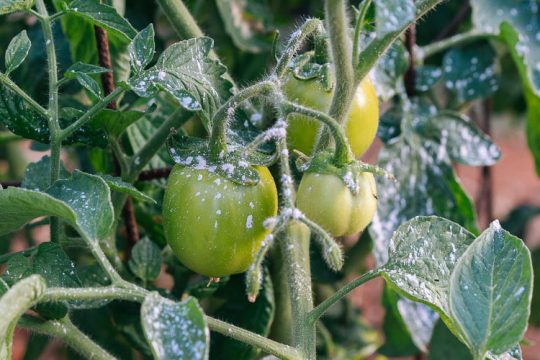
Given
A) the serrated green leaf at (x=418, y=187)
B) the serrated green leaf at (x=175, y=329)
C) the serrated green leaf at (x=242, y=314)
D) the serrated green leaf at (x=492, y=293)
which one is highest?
the serrated green leaf at (x=175, y=329)

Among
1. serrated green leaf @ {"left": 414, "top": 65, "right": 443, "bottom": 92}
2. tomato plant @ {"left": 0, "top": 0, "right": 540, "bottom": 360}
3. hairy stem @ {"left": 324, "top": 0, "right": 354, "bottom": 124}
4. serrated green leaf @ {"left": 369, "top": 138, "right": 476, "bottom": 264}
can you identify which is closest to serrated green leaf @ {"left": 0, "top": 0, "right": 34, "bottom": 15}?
tomato plant @ {"left": 0, "top": 0, "right": 540, "bottom": 360}

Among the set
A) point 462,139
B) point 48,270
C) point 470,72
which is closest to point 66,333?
point 48,270

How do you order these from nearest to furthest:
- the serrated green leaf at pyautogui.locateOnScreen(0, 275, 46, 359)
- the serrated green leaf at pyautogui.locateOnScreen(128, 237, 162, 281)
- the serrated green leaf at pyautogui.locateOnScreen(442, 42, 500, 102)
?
the serrated green leaf at pyautogui.locateOnScreen(0, 275, 46, 359)
the serrated green leaf at pyautogui.locateOnScreen(128, 237, 162, 281)
the serrated green leaf at pyautogui.locateOnScreen(442, 42, 500, 102)

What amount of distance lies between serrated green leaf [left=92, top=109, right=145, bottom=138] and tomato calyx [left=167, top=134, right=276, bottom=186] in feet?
0.24

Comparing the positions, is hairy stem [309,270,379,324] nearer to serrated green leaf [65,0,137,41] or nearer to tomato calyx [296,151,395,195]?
tomato calyx [296,151,395,195]

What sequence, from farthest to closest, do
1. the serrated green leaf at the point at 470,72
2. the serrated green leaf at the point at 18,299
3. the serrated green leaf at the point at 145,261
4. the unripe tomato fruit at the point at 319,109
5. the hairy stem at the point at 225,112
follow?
1. the serrated green leaf at the point at 470,72
2. the serrated green leaf at the point at 145,261
3. the unripe tomato fruit at the point at 319,109
4. the hairy stem at the point at 225,112
5. the serrated green leaf at the point at 18,299

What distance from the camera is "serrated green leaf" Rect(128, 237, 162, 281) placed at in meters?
0.74

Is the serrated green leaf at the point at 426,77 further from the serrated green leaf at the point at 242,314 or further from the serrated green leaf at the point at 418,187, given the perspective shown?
the serrated green leaf at the point at 242,314

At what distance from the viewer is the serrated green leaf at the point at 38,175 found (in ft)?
2.23

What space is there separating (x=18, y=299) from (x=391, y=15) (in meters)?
0.28

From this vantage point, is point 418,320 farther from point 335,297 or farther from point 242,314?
point 335,297

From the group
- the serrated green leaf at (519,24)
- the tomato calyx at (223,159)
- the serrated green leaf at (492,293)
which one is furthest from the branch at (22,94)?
the serrated green leaf at (519,24)

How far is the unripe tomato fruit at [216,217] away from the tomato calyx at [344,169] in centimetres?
4

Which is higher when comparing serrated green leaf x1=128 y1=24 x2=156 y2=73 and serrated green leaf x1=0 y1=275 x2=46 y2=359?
serrated green leaf x1=128 y1=24 x2=156 y2=73
